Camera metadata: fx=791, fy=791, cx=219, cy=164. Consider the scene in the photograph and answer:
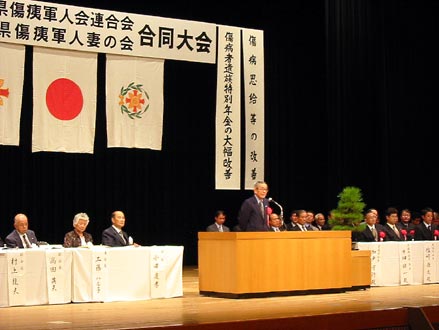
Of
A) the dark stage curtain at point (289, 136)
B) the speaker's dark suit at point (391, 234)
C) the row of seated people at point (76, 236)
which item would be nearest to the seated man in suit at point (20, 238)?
the row of seated people at point (76, 236)

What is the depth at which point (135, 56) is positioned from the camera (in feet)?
31.0

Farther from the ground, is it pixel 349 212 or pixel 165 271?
pixel 349 212

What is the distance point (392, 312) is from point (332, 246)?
20.4ft

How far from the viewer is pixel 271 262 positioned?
7871mm

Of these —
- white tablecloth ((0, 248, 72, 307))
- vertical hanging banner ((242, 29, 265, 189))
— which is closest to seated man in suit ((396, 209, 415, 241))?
vertical hanging banner ((242, 29, 265, 189))

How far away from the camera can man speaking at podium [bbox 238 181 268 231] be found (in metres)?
8.14

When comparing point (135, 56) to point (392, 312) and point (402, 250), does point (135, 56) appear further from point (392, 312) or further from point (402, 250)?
point (392, 312)

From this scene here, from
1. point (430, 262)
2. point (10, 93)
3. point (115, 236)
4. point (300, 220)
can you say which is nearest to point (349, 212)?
point (430, 262)

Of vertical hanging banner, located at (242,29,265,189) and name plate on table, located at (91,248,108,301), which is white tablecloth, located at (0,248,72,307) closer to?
name plate on table, located at (91,248,108,301)

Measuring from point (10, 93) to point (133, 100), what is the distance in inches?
58.5

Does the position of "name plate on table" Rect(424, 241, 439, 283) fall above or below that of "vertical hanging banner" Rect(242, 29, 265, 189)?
below

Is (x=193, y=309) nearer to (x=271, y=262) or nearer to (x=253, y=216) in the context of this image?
(x=271, y=262)

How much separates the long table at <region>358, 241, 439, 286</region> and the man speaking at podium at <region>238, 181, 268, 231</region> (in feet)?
5.69

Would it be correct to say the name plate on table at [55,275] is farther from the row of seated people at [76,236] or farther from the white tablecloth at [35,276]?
the row of seated people at [76,236]
